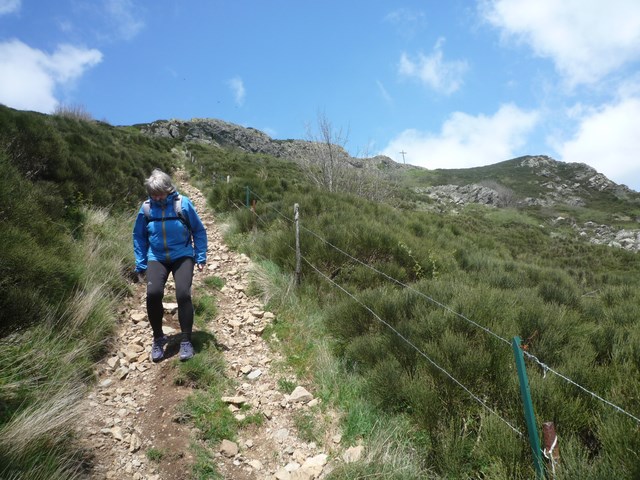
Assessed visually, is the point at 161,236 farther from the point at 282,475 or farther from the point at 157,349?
the point at 282,475

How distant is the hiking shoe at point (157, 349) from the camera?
3912 mm

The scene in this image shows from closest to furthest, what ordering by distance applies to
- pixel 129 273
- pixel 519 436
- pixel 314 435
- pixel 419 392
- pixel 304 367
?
pixel 519 436 → pixel 419 392 → pixel 314 435 → pixel 304 367 → pixel 129 273

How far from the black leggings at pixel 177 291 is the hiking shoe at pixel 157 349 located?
2.2 inches

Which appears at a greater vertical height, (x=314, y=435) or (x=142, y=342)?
(x=142, y=342)

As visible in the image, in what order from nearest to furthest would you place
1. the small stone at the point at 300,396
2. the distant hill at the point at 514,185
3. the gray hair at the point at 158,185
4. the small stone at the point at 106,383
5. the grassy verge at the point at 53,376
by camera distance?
1. the grassy verge at the point at 53,376
2. the small stone at the point at 106,383
3. the small stone at the point at 300,396
4. the gray hair at the point at 158,185
5. the distant hill at the point at 514,185

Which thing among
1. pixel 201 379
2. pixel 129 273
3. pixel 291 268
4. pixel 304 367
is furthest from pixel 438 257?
pixel 129 273

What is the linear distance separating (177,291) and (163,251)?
0.49 m

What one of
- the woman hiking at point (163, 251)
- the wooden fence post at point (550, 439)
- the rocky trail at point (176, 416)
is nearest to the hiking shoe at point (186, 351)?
the woman hiking at point (163, 251)

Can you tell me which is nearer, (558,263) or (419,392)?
(419,392)

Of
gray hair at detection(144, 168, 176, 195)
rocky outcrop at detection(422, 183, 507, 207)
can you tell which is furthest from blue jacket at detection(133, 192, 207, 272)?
rocky outcrop at detection(422, 183, 507, 207)

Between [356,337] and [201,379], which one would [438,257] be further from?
[201,379]

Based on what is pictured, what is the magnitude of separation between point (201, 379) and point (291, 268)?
2.97m

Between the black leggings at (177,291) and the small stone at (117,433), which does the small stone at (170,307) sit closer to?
the black leggings at (177,291)

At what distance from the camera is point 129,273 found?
578 cm
